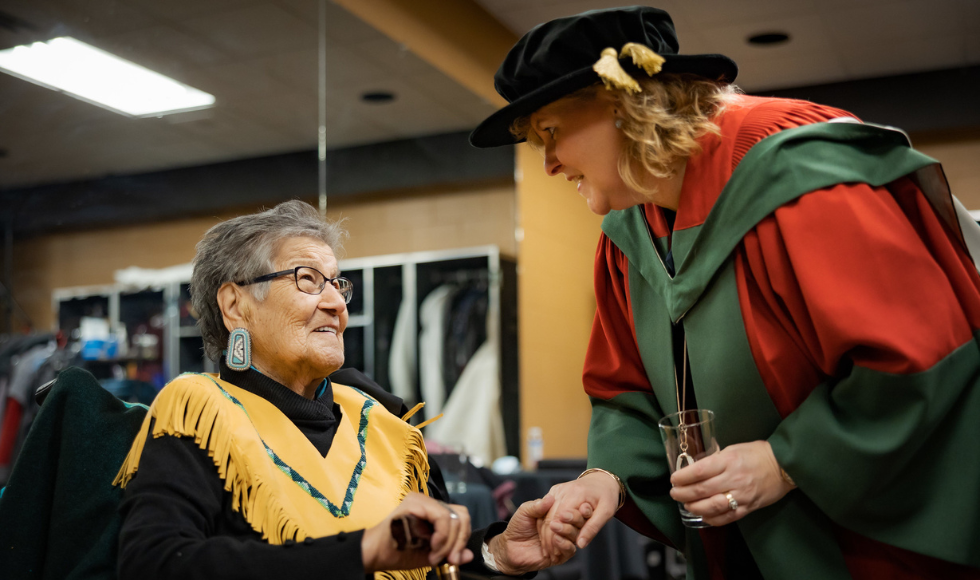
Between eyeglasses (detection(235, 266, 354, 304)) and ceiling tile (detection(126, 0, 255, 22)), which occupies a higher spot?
ceiling tile (detection(126, 0, 255, 22))

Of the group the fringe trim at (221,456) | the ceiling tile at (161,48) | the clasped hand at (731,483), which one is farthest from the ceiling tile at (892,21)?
the fringe trim at (221,456)

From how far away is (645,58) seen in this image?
4.48ft

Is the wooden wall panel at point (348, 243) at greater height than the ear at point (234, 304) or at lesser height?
greater

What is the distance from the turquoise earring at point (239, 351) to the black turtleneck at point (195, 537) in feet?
0.66

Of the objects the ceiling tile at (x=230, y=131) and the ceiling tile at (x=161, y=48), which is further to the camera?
the ceiling tile at (x=230, y=131)

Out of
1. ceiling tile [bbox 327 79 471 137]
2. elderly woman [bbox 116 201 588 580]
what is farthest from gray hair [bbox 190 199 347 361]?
ceiling tile [bbox 327 79 471 137]

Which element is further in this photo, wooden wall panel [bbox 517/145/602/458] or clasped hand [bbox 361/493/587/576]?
wooden wall panel [bbox 517/145/602/458]

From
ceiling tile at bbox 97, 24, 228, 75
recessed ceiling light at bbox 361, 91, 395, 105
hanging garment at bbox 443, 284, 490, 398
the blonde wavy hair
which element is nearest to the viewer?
the blonde wavy hair

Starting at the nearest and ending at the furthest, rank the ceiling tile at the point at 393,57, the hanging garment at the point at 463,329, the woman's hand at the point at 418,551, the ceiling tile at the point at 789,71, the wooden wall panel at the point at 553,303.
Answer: the woman's hand at the point at 418,551 < the ceiling tile at the point at 393,57 < the hanging garment at the point at 463,329 < the wooden wall panel at the point at 553,303 < the ceiling tile at the point at 789,71

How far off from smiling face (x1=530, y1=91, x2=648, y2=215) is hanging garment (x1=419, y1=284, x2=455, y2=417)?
4.24 m

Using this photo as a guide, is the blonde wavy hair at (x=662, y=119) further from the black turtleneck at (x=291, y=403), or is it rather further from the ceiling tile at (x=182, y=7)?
the ceiling tile at (x=182, y=7)

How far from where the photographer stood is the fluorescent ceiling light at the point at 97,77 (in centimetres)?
288

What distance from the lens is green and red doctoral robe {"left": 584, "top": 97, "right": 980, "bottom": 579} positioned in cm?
124

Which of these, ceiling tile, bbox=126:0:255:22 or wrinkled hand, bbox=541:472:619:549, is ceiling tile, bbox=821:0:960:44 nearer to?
ceiling tile, bbox=126:0:255:22
